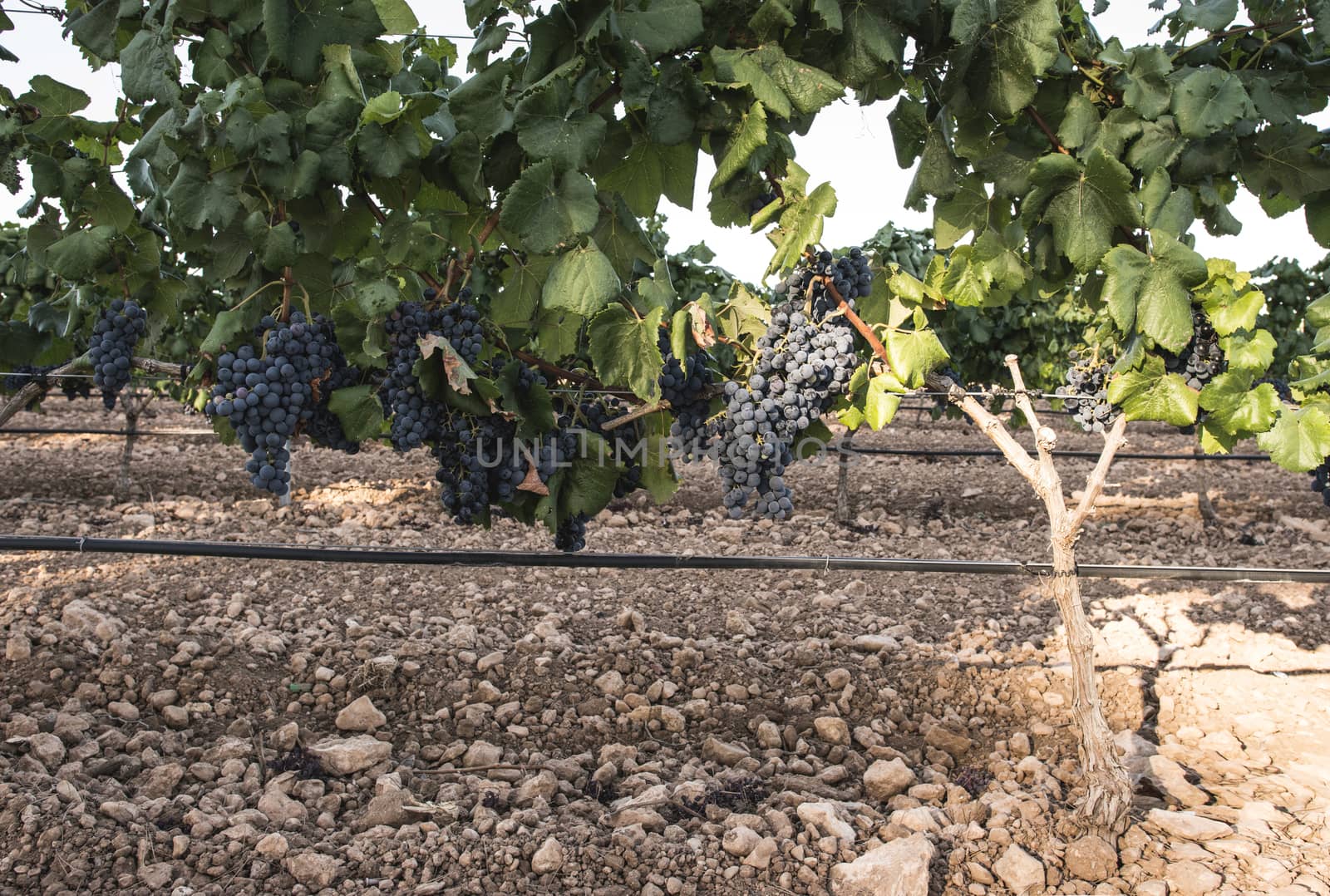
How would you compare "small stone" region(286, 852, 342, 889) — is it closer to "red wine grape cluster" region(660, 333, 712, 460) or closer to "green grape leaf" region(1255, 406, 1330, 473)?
"red wine grape cluster" region(660, 333, 712, 460)

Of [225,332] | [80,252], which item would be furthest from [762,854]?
[80,252]

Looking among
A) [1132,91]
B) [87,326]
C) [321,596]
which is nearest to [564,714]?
[321,596]

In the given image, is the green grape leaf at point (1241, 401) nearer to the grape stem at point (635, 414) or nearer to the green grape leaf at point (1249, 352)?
the green grape leaf at point (1249, 352)

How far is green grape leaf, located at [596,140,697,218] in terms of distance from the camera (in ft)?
7.85

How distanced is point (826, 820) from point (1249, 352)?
1.68 metres

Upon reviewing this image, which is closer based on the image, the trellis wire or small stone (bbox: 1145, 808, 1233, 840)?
small stone (bbox: 1145, 808, 1233, 840)

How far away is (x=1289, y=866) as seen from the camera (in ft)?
8.86

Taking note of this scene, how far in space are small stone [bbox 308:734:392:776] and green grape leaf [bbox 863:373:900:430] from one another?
1983 millimetres

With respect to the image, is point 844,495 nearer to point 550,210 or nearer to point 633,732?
point 633,732

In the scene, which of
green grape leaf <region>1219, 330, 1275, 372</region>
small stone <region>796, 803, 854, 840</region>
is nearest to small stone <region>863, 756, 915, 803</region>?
small stone <region>796, 803, 854, 840</region>

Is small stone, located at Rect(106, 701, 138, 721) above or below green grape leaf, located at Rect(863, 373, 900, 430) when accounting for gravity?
below

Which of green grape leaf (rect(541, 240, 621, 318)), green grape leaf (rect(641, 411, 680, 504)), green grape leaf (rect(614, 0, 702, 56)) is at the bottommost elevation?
green grape leaf (rect(641, 411, 680, 504))

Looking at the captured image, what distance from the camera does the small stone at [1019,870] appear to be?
8.57ft

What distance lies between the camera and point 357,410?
2547mm
